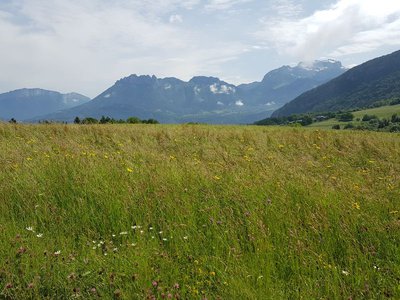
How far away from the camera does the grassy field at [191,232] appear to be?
3.36 meters

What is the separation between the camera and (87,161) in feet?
24.2

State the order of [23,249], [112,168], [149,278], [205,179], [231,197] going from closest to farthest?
[149,278], [23,249], [231,197], [205,179], [112,168]

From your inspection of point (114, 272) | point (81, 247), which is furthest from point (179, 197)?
point (114, 272)

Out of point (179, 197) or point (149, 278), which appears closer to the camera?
point (149, 278)

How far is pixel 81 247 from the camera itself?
4.21 meters

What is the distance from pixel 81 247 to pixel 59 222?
81cm

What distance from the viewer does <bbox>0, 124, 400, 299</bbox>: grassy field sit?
336 cm

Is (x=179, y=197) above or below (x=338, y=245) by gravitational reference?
above

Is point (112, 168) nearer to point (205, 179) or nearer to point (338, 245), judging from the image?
point (205, 179)

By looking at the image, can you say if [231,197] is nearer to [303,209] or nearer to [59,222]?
[303,209]

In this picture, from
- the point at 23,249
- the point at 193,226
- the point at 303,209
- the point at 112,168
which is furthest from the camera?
the point at 112,168

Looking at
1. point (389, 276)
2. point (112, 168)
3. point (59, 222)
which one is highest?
point (112, 168)

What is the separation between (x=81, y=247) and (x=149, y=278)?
1.28 meters

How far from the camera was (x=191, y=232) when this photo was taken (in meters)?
4.52
